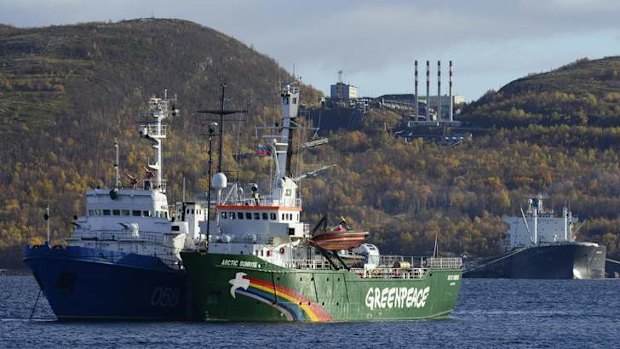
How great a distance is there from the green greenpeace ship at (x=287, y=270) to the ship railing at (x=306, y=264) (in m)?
0.07

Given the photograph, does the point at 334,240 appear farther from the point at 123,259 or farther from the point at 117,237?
the point at 117,237

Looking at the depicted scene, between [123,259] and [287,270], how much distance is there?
8263 mm

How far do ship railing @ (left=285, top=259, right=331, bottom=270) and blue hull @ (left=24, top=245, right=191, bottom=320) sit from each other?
5383mm

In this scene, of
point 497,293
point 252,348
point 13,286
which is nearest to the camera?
point 252,348

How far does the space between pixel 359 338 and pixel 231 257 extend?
283 inches

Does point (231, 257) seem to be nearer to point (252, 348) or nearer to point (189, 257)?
point (189, 257)

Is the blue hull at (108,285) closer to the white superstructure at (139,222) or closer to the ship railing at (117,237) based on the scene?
the white superstructure at (139,222)

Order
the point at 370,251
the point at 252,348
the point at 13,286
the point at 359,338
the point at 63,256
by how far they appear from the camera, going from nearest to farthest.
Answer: the point at 252,348 → the point at 359,338 → the point at 63,256 → the point at 370,251 → the point at 13,286

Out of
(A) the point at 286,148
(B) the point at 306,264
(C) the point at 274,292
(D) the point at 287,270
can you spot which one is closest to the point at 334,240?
(B) the point at 306,264

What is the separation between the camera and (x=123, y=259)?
8456cm

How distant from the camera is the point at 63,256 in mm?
84938

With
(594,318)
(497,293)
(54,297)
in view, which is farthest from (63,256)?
(497,293)

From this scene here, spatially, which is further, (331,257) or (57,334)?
(331,257)

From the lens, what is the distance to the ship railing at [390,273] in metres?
90.9
